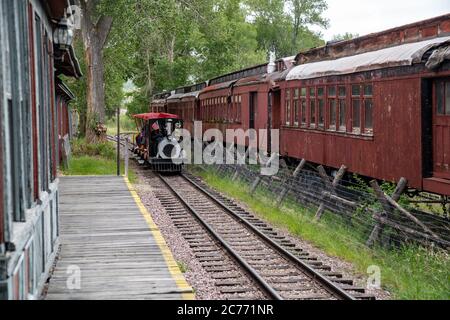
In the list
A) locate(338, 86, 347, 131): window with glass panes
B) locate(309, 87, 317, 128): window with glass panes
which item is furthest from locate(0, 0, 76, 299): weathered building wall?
locate(309, 87, 317, 128): window with glass panes

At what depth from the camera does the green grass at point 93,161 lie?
23719 mm

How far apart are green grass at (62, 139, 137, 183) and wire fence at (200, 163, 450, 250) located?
7.17 metres

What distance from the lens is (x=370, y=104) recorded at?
46.3 feet

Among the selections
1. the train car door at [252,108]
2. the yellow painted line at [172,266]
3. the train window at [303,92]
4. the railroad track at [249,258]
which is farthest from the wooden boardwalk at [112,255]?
the train car door at [252,108]

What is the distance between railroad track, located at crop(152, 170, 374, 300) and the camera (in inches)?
375

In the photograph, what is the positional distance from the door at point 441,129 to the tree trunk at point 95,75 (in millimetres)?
19873

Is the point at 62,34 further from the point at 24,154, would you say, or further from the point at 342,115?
the point at 342,115

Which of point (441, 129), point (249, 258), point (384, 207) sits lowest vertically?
point (249, 258)

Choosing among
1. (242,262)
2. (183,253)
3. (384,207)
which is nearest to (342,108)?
(384,207)

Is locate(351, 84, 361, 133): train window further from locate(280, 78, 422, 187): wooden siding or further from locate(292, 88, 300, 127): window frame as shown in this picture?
locate(292, 88, 300, 127): window frame

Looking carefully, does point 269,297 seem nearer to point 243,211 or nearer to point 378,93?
Answer: point 378,93

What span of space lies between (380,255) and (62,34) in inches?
238

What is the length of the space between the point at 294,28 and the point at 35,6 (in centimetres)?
7173
